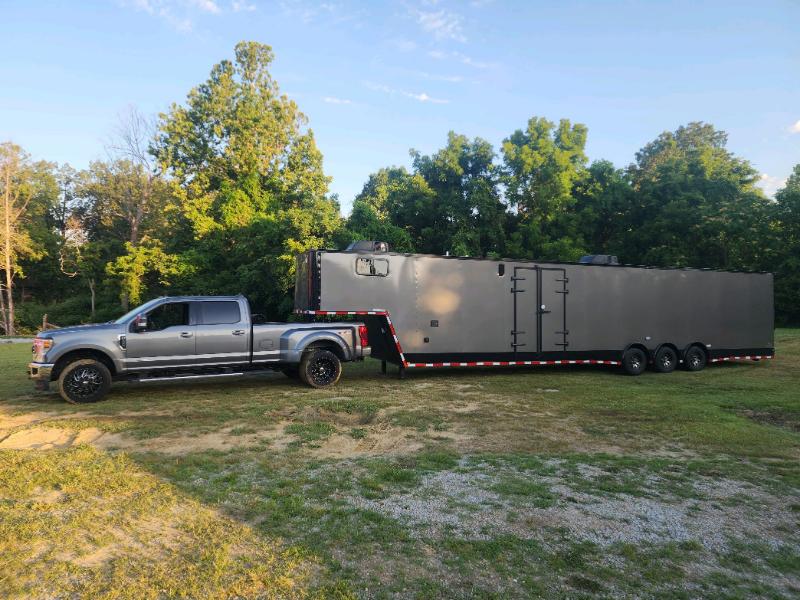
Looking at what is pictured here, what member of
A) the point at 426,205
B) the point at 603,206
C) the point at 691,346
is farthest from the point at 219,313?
the point at 603,206

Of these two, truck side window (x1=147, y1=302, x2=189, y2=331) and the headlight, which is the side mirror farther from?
the headlight

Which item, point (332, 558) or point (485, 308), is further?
point (485, 308)

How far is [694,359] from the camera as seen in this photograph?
14789mm

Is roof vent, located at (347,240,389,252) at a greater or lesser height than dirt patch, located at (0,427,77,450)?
greater

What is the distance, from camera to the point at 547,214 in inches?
1446

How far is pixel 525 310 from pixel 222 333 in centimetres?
743

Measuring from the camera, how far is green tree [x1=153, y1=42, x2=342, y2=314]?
1358 inches

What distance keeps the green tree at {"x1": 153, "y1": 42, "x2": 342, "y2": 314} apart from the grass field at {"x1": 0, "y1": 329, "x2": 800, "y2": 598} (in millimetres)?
26273

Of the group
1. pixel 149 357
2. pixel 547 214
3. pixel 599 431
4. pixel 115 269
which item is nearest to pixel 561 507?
pixel 599 431

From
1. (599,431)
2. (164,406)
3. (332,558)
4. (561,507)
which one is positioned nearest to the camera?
(332,558)

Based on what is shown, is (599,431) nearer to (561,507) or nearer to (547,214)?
(561,507)

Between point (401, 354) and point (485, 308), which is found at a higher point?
point (485, 308)

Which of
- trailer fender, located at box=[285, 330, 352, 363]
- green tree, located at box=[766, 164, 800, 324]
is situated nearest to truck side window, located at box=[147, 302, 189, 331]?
trailer fender, located at box=[285, 330, 352, 363]

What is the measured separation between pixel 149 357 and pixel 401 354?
5394 millimetres
